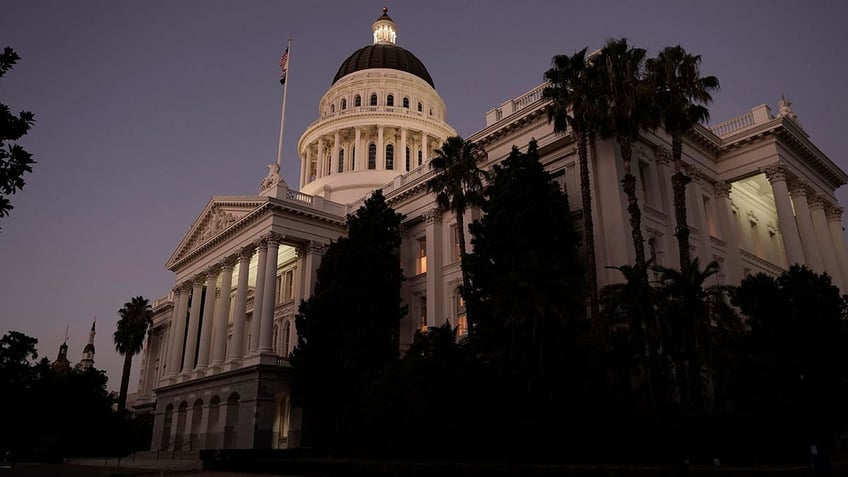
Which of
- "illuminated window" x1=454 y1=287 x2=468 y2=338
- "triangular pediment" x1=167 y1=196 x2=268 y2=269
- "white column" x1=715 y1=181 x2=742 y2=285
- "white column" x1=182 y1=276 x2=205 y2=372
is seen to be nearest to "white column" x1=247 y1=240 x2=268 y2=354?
"triangular pediment" x1=167 y1=196 x2=268 y2=269

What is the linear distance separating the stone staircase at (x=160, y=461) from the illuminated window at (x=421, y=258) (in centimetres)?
1747

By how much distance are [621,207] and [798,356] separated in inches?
380

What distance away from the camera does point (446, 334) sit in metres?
26.6

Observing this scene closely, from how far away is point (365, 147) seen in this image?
63656 mm

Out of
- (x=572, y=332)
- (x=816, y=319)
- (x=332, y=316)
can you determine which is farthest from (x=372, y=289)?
(x=816, y=319)

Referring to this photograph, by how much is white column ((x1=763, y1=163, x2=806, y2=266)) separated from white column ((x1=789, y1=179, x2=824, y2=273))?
756 mm

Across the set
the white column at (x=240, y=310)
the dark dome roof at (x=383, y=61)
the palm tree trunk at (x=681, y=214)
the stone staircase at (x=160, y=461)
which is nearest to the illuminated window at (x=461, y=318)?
the palm tree trunk at (x=681, y=214)

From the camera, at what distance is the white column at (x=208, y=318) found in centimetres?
4756

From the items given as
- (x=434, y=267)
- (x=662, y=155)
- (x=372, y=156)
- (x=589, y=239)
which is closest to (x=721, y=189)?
(x=662, y=155)

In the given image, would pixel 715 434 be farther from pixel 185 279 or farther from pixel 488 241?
pixel 185 279

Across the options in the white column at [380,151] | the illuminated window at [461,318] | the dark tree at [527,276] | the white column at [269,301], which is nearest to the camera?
the dark tree at [527,276]

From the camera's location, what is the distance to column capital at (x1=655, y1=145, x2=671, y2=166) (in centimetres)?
3334

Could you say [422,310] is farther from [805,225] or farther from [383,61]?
[383,61]

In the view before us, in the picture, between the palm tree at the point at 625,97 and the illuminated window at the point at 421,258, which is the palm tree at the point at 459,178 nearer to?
the illuminated window at the point at 421,258
